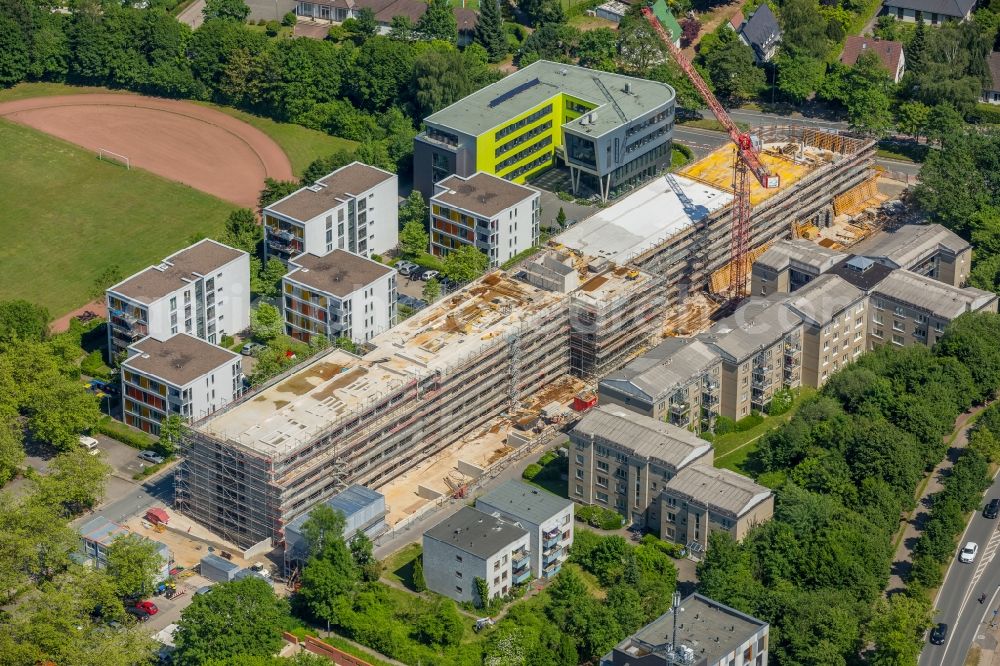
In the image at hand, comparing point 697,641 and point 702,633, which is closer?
point 697,641

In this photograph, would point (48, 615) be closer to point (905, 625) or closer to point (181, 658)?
point (181, 658)

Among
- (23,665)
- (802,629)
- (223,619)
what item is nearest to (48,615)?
(23,665)

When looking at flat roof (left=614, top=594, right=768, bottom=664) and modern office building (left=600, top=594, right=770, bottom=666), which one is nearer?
modern office building (left=600, top=594, right=770, bottom=666)

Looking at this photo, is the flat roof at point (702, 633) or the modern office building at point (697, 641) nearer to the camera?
the modern office building at point (697, 641)

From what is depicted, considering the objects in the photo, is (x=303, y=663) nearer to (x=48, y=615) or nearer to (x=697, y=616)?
(x=48, y=615)
